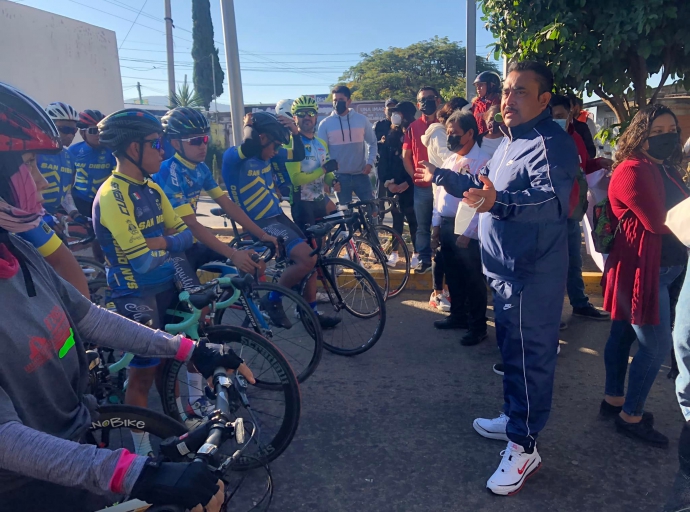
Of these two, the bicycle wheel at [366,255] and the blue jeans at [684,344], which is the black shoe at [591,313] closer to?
the bicycle wheel at [366,255]

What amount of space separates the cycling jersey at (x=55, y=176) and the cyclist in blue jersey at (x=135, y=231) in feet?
8.97

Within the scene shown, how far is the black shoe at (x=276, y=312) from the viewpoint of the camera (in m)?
3.89

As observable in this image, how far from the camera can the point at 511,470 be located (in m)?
2.78

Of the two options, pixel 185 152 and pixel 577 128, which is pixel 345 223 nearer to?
pixel 185 152

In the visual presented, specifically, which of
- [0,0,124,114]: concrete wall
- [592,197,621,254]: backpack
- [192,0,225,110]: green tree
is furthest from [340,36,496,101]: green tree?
[592,197,621,254]: backpack

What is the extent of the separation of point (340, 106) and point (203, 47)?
127 ft

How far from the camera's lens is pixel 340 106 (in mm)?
7047

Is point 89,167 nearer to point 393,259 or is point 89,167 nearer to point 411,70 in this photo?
point 393,259

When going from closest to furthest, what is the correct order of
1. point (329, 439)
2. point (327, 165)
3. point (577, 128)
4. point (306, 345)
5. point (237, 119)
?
1. point (329, 439)
2. point (306, 345)
3. point (577, 128)
4. point (327, 165)
5. point (237, 119)

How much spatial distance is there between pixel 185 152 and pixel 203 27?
137 feet

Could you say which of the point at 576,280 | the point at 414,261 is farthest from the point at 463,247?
the point at 414,261

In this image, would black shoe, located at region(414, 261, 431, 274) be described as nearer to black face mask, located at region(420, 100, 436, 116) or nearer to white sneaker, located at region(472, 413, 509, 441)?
black face mask, located at region(420, 100, 436, 116)

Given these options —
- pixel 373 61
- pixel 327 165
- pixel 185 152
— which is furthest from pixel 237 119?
pixel 373 61

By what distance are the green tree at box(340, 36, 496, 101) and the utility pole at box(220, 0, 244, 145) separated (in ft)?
107
